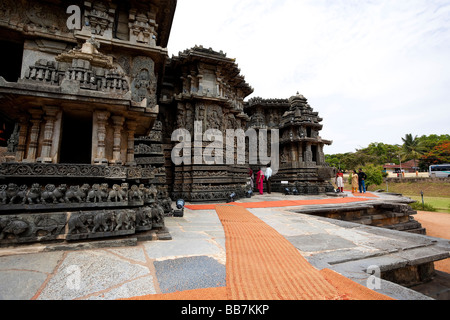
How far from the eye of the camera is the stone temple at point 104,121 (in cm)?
310

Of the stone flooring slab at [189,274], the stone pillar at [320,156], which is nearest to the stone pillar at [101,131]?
the stone flooring slab at [189,274]

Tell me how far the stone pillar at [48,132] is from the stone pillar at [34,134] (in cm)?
16

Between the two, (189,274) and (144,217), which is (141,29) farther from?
(189,274)

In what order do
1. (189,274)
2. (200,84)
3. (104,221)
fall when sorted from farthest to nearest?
(200,84) < (104,221) < (189,274)

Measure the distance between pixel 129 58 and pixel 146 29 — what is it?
130 centimetres

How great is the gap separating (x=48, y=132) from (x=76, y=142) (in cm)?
140

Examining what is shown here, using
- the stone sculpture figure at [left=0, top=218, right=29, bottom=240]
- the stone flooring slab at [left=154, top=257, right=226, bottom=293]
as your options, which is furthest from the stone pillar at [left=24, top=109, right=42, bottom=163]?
the stone flooring slab at [left=154, top=257, right=226, bottom=293]

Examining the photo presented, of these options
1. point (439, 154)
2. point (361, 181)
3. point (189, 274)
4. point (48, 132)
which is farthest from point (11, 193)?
point (439, 154)

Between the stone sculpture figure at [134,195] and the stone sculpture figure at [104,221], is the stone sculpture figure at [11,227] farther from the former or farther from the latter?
the stone sculpture figure at [134,195]

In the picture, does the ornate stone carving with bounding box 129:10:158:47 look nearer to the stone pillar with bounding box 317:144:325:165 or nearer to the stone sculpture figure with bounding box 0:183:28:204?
the stone sculpture figure with bounding box 0:183:28:204

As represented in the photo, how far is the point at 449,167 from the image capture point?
3412 cm

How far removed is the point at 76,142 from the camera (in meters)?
4.84

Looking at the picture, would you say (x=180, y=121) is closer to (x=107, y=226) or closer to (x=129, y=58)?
(x=129, y=58)
